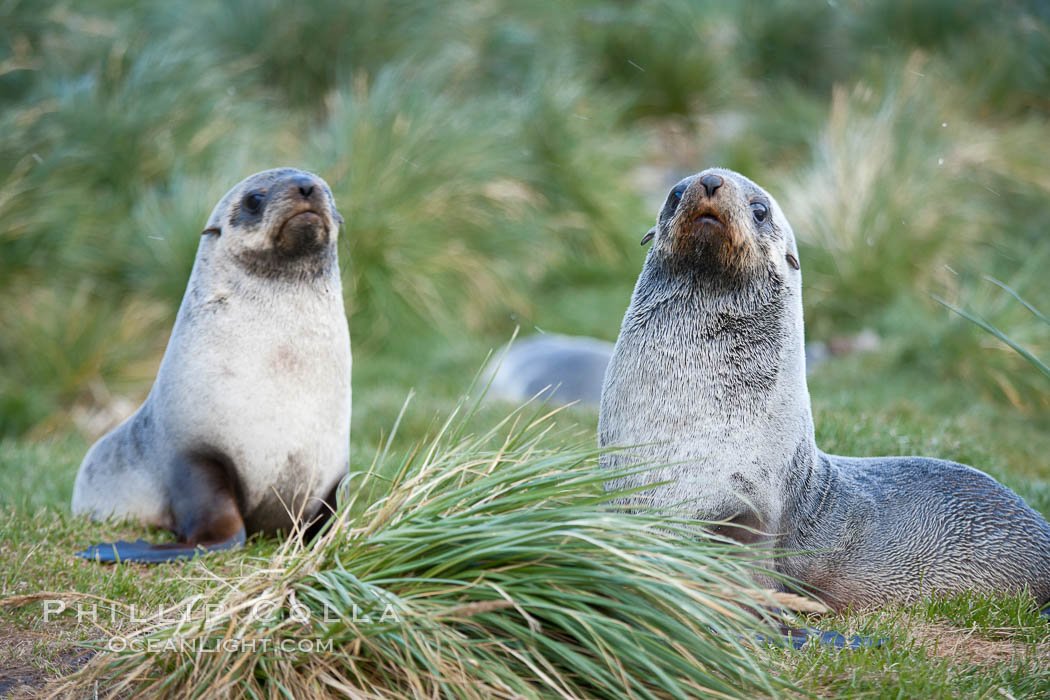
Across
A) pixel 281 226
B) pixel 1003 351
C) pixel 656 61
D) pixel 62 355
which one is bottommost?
pixel 62 355

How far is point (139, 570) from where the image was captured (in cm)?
410

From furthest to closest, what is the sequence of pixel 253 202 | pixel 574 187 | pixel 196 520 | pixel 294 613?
pixel 574 187 → pixel 253 202 → pixel 196 520 → pixel 294 613

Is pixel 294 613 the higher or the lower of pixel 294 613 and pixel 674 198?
the lower

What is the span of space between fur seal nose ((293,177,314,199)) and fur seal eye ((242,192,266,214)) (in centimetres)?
17

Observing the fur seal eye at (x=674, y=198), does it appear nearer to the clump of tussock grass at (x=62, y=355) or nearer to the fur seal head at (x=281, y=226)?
the fur seal head at (x=281, y=226)

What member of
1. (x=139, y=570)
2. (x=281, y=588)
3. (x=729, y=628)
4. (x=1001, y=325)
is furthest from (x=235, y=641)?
(x=1001, y=325)

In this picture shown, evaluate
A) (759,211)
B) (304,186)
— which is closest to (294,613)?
(759,211)

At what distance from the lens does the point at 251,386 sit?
446 centimetres

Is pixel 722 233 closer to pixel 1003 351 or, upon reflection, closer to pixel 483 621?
pixel 483 621

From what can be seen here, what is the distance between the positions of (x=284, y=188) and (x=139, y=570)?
1591 millimetres

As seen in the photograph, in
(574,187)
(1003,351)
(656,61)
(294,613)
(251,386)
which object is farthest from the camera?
(656,61)

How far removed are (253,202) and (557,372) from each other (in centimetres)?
387

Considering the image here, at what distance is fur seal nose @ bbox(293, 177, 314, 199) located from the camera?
4586mm

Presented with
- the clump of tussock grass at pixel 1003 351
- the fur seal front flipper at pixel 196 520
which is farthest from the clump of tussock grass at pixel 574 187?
→ the fur seal front flipper at pixel 196 520
